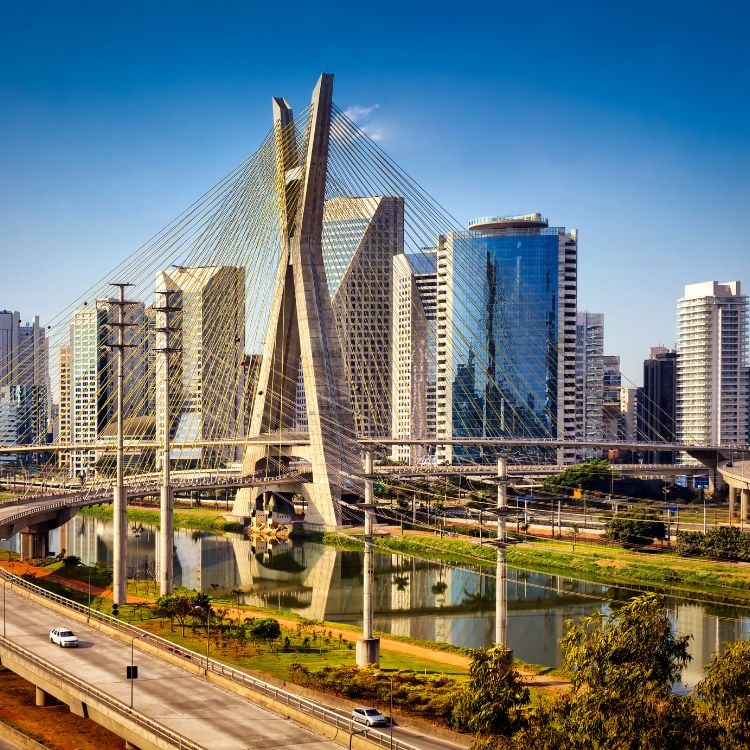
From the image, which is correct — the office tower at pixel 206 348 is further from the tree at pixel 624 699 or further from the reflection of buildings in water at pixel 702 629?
the tree at pixel 624 699

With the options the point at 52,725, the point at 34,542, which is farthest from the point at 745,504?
the point at 52,725

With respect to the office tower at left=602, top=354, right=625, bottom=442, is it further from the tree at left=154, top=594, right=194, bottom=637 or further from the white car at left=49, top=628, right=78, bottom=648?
the white car at left=49, top=628, right=78, bottom=648

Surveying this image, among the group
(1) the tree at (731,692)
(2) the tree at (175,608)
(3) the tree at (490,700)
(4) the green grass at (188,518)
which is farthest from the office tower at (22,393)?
(1) the tree at (731,692)

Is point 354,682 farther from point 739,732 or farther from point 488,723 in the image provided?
point 739,732

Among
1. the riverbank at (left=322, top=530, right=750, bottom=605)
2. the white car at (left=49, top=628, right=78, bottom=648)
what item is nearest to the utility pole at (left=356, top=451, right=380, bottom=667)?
the white car at (left=49, top=628, right=78, bottom=648)

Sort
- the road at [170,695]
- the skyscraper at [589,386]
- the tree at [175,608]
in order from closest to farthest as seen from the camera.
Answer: the road at [170,695] < the tree at [175,608] < the skyscraper at [589,386]

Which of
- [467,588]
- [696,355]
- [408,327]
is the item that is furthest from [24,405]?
[467,588]
